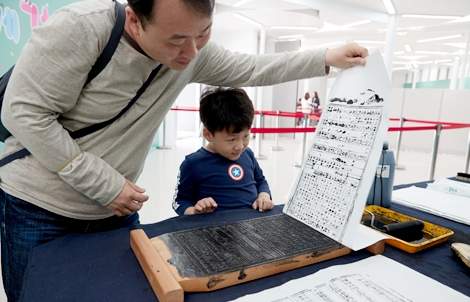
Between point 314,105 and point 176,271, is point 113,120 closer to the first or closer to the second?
point 176,271

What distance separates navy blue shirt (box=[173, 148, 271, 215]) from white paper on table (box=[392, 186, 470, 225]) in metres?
0.57

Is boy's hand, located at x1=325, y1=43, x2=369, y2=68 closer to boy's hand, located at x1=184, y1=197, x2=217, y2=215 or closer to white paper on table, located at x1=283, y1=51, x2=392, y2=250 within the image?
white paper on table, located at x1=283, y1=51, x2=392, y2=250

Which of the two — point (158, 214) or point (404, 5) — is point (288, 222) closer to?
point (158, 214)

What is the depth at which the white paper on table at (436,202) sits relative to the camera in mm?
971

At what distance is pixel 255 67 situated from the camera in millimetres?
938

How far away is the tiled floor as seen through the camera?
8.98 ft

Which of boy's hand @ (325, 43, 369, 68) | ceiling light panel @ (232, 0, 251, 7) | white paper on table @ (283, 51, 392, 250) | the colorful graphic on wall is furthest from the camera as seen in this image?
ceiling light panel @ (232, 0, 251, 7)

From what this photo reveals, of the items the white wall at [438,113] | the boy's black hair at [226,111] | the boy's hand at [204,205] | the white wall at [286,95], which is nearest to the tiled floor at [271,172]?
the white wall at [438,113]

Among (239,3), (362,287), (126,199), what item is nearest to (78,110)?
(126,199)

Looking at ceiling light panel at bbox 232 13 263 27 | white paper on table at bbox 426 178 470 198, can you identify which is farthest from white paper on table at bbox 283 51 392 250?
ceiling light panel at bbox 232 13 263 27

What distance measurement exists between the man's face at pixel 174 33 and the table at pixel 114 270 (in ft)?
1.41

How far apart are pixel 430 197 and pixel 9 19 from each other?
3254 mm

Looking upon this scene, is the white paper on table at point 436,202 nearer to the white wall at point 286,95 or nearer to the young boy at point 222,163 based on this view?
the young boy at point 222,163

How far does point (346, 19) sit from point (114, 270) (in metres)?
7.60
